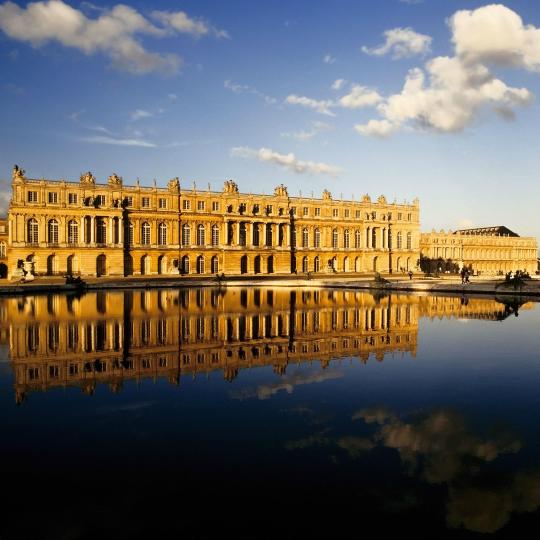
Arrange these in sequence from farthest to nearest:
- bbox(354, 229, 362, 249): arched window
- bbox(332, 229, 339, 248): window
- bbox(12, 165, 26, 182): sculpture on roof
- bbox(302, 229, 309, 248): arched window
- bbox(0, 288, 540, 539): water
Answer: bbox(354, 229, 362, 249): arched window
bbox(332, 229, 339, 248): window
bbox(302, 229, 309, 248): arched window
bbox(12, 165, 26, 182): sculpture on roof
bbox(0, 288, 540, 539): water

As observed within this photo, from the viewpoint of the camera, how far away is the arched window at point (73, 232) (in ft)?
243

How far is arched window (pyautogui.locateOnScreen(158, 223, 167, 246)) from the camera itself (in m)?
80.7

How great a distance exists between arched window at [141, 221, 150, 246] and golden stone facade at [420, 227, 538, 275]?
67.0 m

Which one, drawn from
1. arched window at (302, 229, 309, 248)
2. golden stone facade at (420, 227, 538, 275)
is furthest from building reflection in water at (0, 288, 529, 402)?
golden stone facade at (420, 227, 538, 275)

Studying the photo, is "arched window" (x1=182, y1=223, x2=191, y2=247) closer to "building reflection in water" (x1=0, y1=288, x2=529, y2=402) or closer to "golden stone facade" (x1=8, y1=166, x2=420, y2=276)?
"golden stone facade" (x1=8, y1=166, x2=420, y2=276)

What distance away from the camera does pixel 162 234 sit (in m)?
81.0

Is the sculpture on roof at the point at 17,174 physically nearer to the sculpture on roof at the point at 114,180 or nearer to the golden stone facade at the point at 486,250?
the sculpture on roof at the point at 114,180

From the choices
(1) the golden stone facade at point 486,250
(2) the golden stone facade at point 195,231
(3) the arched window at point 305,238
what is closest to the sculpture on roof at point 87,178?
(2) the golden stone facade at point 195,231

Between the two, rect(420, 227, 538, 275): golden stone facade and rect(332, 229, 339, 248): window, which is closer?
rect(332, 229, 339, 248): window

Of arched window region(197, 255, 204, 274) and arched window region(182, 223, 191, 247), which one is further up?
arched window region(182, 223, 191, 247)

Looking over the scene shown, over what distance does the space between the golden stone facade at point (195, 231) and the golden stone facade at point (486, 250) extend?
58.4ft

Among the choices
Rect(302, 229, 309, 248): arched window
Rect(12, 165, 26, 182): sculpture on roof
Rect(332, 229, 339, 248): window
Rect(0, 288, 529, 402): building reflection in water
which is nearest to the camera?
Rect(0, 288, 529, 402): building reflection in water

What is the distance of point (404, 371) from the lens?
585 inches

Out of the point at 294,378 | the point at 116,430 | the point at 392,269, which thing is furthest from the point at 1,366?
the point at 392,269
